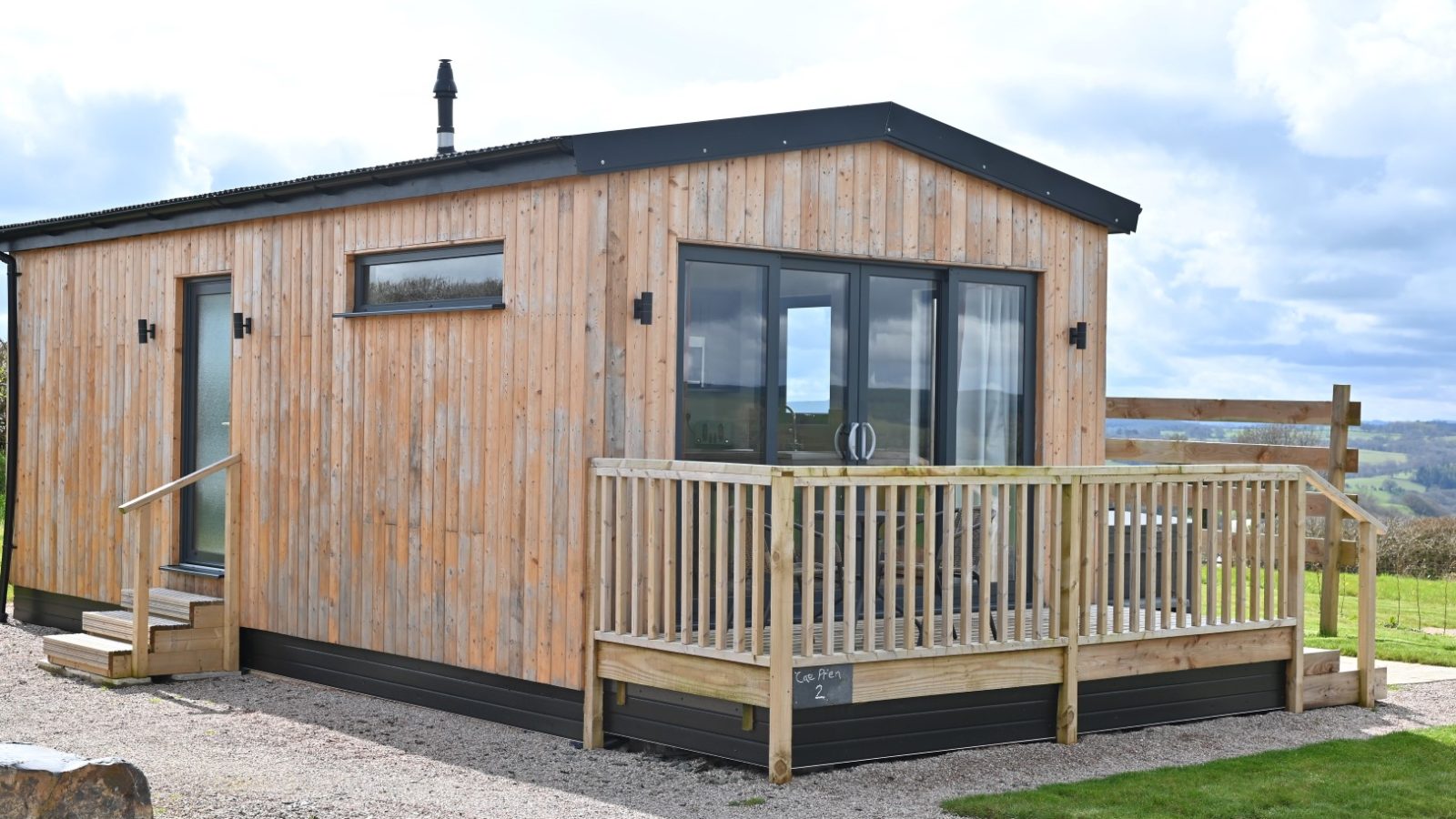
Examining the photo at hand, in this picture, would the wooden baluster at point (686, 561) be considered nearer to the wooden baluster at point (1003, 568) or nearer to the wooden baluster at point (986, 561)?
the wooden baluster at point (986, 561)

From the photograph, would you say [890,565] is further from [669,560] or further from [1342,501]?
[1342,501]

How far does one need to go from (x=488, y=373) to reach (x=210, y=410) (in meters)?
3.30

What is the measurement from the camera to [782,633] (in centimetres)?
662

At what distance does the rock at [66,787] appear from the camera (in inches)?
206

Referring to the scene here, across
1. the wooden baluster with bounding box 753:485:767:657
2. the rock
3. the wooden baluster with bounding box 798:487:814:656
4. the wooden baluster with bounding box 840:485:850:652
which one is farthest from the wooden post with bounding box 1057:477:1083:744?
the rock

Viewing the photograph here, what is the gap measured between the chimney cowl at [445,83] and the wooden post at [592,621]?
163 inches

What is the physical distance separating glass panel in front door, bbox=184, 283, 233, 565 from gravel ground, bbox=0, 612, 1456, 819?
Answer: 136cm

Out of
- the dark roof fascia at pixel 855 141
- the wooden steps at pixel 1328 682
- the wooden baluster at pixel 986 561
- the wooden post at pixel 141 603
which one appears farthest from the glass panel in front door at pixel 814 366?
the wooden post at pixel 141 603

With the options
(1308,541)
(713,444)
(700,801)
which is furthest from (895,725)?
(1308,541)

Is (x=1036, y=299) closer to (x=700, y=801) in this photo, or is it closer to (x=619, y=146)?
(x=619, y=146)

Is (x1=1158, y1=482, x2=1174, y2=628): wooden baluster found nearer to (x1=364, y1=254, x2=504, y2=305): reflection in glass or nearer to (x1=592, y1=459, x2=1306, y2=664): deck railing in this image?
(x1=592, y1=459, x2=1306, y2=664): deck railing

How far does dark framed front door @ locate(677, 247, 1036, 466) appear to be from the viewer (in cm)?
797

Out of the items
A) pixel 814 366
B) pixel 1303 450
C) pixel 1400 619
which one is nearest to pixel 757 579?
pixel 814 366

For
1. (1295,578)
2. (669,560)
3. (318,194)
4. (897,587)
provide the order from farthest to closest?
1. (318,194)
2. (1295,578)
3. (897,587)
4. (669,560)
